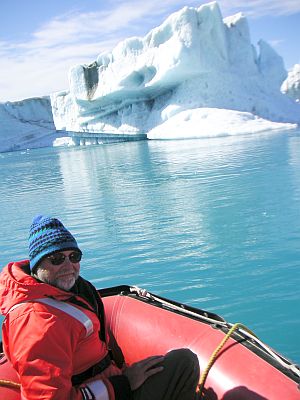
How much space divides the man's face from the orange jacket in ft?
0.16

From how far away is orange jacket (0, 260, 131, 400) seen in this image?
Answer: 1286 mm

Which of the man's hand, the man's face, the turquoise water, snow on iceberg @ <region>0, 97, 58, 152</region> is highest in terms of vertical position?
snow on iceberg @ <region>0, 97, 58, 152</region>

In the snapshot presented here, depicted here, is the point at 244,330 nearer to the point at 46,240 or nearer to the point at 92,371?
the point at 92,371

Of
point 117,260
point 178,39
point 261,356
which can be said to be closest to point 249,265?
point 117,260

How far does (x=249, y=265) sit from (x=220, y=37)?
923 inches

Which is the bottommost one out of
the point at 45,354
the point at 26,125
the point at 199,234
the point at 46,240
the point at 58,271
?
the point at 199,234

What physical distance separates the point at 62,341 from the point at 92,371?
28 cm

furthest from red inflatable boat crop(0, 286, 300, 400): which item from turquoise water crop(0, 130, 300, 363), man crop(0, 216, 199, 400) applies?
turquoise water crop(0, 130, 300, 363)

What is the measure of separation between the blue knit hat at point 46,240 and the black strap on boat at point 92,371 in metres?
0.43

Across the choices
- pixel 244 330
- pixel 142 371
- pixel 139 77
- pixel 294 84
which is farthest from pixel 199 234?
pixel 294 84

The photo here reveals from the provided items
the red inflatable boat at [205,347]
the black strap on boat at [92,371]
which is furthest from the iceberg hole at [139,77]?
the black strap on boat at [92,371]

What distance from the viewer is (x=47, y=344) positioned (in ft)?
4.30

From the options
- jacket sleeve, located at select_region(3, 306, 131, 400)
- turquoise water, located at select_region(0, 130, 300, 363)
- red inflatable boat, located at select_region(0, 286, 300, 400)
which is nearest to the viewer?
jacket sleeve, located at select_region(3, 306, 131, 400)

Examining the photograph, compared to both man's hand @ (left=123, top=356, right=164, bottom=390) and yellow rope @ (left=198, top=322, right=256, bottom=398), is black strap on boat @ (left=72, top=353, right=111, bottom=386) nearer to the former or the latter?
man's hand @ (left=123, top=356, right=164, bottom=390)
